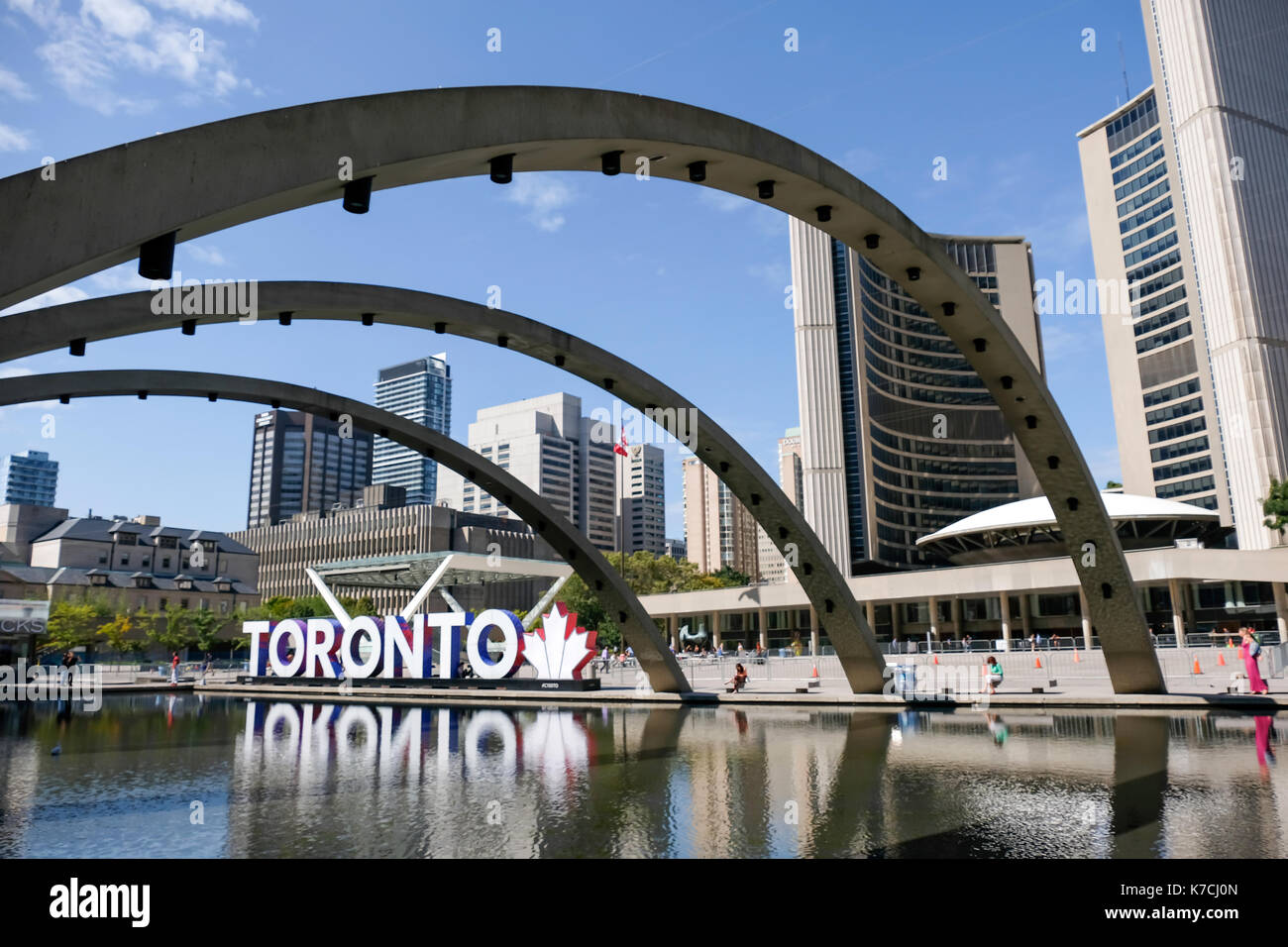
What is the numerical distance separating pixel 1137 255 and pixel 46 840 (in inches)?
5353

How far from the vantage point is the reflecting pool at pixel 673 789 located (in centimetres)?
890

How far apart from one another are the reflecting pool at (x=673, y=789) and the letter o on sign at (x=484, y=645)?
1354cm

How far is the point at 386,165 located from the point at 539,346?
1272 cm

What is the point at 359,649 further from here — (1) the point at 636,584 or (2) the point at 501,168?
(1) the point at 636,584

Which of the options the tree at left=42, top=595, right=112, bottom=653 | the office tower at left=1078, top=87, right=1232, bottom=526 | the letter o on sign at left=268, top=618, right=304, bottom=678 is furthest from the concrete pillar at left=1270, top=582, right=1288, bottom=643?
the tree at left=42, top=595, right=112, bottom=653

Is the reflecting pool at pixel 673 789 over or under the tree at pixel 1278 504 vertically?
under

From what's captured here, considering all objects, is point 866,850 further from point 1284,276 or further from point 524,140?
point 1284,276

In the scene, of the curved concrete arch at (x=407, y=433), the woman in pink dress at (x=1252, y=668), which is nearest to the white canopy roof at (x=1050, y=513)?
the woman in pink dress at (x=1252, y=668)

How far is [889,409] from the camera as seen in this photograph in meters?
114

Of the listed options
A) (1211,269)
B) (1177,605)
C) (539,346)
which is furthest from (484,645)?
(1211,269)

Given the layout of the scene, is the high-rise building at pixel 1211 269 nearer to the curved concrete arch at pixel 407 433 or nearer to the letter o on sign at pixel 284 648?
the curved concrete arch at pixel 407 433

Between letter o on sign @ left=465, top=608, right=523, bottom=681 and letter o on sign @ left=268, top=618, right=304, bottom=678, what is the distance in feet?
30.7

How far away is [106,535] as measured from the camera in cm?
9962
